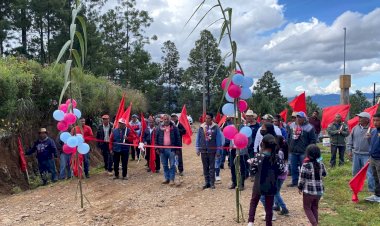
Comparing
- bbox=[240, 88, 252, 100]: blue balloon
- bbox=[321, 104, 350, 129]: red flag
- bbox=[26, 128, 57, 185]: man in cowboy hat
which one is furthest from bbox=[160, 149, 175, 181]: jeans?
bbox=[321, 104, 350, 129]: red flag

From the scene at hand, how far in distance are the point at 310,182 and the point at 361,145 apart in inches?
134

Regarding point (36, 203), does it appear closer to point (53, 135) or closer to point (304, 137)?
point (53, 135)

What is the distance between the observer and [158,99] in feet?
186

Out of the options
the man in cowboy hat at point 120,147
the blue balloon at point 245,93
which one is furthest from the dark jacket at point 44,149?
the blue balloon at point 245,93

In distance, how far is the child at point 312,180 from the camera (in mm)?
5957

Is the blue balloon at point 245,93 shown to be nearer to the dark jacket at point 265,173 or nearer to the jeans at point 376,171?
the dark jacket at point 265,173

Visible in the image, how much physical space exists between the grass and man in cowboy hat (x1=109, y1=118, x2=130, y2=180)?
556 centimetres

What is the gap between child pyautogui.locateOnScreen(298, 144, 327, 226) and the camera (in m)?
5.96

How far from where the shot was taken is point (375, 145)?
25.4 feet

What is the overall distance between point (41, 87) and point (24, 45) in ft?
60.6

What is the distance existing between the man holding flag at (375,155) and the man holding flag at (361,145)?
0.52 metres

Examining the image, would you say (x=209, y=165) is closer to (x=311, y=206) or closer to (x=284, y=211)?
(x=284, y=211)

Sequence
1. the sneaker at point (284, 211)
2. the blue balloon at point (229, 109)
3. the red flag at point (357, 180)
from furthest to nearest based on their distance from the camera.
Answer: the red flag at point (357, 180), the sneaker at point (284, 211), the blue balloon at point (229, 109)

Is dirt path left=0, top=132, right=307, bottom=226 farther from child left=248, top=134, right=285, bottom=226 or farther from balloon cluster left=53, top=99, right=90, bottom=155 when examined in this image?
balloon cluster left=53, top=99, right=90, bottom=155
